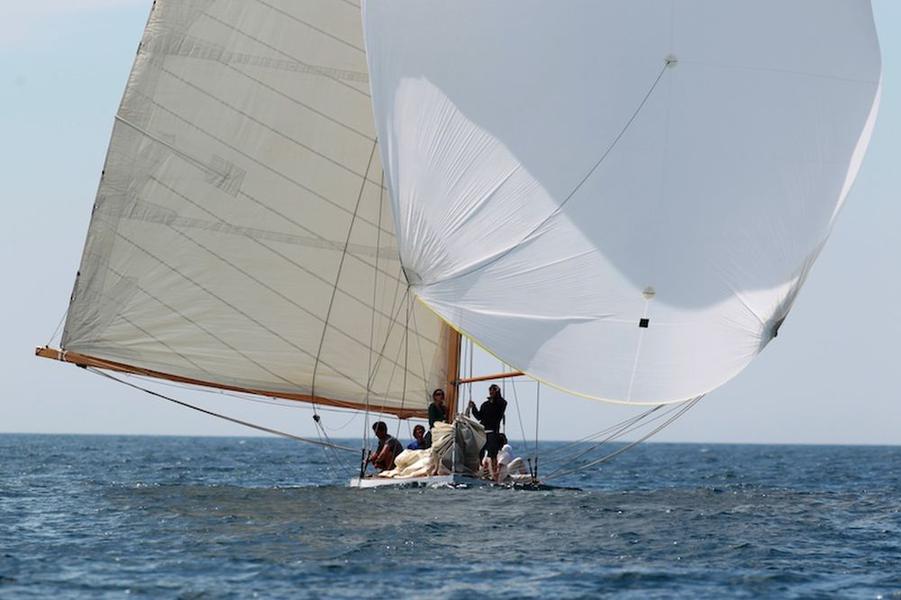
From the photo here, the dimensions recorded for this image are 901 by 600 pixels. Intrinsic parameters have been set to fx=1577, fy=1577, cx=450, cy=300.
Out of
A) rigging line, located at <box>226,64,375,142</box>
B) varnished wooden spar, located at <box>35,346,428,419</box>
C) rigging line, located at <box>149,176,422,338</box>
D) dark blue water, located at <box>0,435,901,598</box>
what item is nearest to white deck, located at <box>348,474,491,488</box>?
dark blue water, located at <box>0,435,901,598</box>

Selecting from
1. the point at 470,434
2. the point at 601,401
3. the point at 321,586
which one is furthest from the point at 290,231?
the point at 321,586

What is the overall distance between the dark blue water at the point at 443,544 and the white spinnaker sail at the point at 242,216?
2785 millimetres

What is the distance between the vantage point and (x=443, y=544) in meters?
19.1

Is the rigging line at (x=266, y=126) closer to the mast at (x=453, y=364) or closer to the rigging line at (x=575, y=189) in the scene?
the mast at (x=453, y=364)

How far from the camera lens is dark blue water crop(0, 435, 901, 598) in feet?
53.7

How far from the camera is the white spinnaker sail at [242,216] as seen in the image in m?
26.9

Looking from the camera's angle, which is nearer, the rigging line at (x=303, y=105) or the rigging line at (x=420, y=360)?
the rigging line at (x=303, y=105)

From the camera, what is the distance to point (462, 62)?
23109 mm

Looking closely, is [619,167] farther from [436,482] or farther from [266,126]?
[266,126]

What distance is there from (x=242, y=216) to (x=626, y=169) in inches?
292

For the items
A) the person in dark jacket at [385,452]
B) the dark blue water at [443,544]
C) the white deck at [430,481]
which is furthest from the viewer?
the person in dark jacket at [385,452]

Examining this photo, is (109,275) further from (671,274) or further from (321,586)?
(321,586)

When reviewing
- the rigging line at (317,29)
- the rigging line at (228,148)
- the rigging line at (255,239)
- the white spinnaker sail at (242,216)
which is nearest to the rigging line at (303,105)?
the white spinnaker sail at (242,216)

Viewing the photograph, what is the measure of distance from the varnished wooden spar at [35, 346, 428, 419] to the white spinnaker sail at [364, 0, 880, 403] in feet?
16.2
